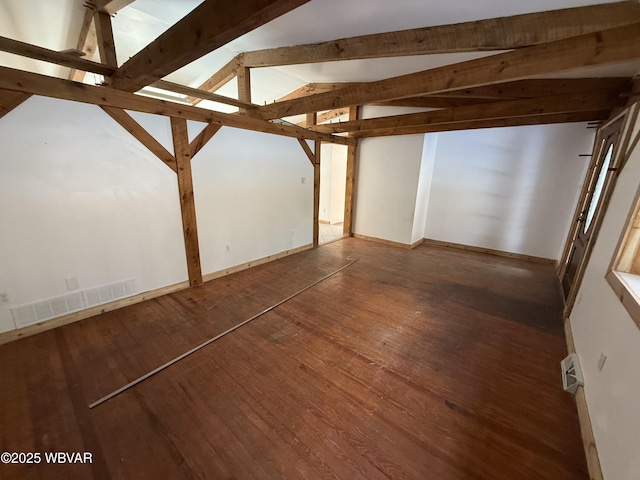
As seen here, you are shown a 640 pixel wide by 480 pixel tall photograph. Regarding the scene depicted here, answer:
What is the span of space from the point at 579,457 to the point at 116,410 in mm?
2979

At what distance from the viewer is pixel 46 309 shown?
2.46m

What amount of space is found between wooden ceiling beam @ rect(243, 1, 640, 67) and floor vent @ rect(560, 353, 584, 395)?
7.94 ft

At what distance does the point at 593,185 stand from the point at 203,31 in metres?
5.10

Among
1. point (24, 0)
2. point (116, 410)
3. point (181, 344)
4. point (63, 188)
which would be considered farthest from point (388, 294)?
point (24, 0)

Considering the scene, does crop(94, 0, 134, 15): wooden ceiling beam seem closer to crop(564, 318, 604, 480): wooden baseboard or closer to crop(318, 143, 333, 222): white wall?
crop(564, 318, 604, 480): wooden baseboard

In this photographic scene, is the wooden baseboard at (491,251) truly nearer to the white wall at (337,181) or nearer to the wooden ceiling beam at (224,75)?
the white wall at (337,181)

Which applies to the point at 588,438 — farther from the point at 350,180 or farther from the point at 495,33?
the point at 350,180

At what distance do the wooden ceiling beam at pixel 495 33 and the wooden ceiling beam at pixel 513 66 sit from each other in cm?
9

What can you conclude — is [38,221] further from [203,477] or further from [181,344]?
[203,477]

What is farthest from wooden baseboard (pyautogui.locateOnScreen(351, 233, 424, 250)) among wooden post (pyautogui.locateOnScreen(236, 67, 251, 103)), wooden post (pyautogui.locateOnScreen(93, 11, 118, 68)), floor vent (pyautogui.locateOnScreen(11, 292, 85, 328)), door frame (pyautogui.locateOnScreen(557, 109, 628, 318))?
wooden post (pyautogui.locateOnScreen(93, 11, 118, 68))

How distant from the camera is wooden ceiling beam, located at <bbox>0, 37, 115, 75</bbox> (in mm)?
1850

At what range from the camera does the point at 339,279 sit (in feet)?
12.8

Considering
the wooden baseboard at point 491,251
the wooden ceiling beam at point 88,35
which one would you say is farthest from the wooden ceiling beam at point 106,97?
the wooden baseboard at point 491,251

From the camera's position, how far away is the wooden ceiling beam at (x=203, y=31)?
117 cm
